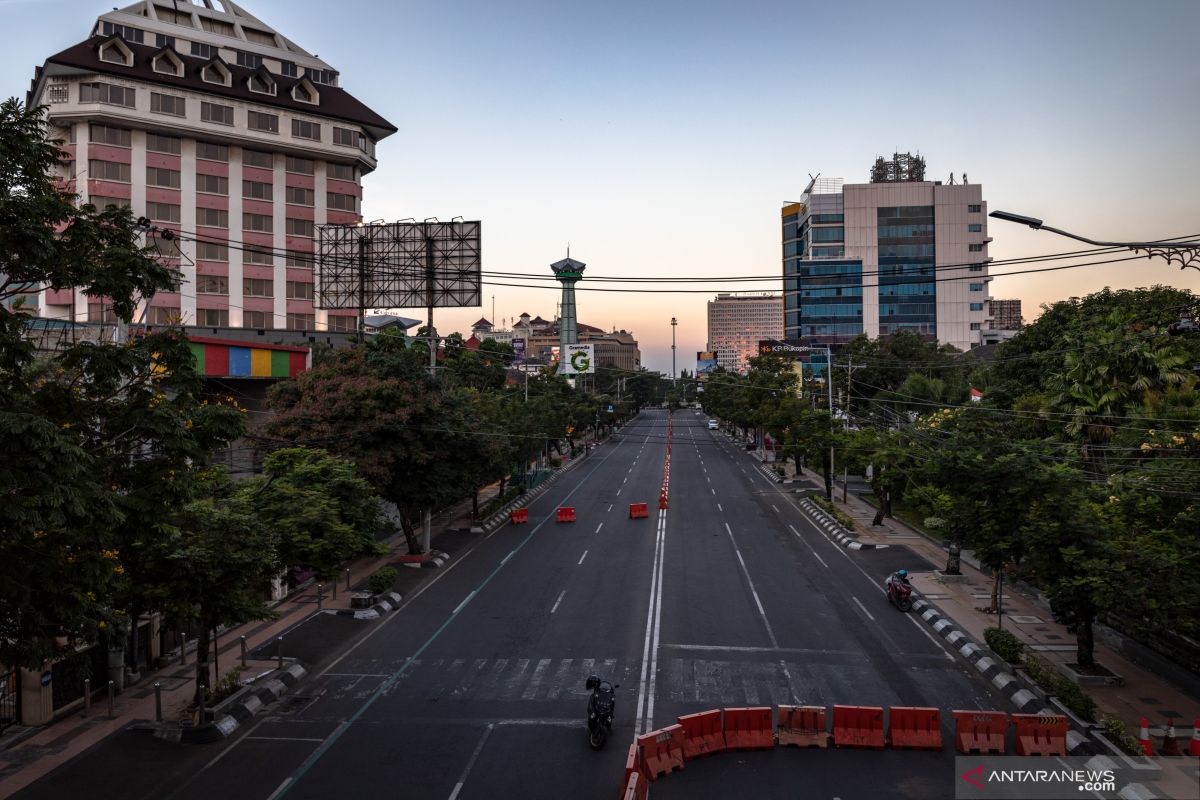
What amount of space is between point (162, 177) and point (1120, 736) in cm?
6629

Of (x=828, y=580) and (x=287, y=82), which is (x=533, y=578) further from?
(x=287, y=82)

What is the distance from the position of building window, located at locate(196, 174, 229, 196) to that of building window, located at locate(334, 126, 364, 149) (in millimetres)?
9455

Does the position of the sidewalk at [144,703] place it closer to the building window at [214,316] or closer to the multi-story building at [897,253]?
the building window at [214,316]

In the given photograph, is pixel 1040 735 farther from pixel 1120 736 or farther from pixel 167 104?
pixel 167 104

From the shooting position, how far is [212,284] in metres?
62.4

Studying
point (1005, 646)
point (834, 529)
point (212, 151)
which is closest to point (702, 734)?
point (1005, 646)

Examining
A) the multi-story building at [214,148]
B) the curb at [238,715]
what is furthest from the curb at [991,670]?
the multi-story building at [214,148]

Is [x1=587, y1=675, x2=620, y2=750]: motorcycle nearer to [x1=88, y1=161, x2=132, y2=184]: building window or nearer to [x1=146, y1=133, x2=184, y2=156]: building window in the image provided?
[x1=88, y1=161, x2=132, y2=184]: building window

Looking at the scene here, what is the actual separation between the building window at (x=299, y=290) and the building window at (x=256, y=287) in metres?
1.45

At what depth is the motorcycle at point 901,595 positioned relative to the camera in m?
26.6

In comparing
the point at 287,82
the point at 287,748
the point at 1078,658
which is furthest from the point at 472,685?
the point at 287,82

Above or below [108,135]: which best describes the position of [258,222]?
below

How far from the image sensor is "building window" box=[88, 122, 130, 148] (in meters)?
57.6

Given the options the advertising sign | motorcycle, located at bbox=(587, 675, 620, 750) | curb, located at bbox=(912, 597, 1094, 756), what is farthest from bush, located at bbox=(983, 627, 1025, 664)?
the advertising sign
